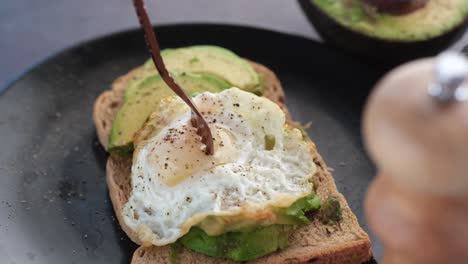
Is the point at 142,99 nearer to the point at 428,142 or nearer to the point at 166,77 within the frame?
the point at 166,77

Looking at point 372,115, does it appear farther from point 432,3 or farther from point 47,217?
point 432,3

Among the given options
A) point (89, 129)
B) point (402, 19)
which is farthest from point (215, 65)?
point (402, 19)

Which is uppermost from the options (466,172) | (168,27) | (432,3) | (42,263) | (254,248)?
(466,172)

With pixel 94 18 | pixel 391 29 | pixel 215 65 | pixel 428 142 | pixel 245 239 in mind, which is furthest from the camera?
pixel 94 18

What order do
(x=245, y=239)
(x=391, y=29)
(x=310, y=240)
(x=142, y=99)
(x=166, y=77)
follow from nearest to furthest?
(x=166, y=77)
(x=245, y=239)
(x=310, y=240)
(x=142, y=99)
(x=391, y=29)

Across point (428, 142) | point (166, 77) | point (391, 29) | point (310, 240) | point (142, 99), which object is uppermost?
point (428, 142)

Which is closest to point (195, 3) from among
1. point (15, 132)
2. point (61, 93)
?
point (61, 93)

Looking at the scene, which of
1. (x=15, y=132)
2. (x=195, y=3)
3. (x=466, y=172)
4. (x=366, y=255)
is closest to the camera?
A: (x=466, y=172)
